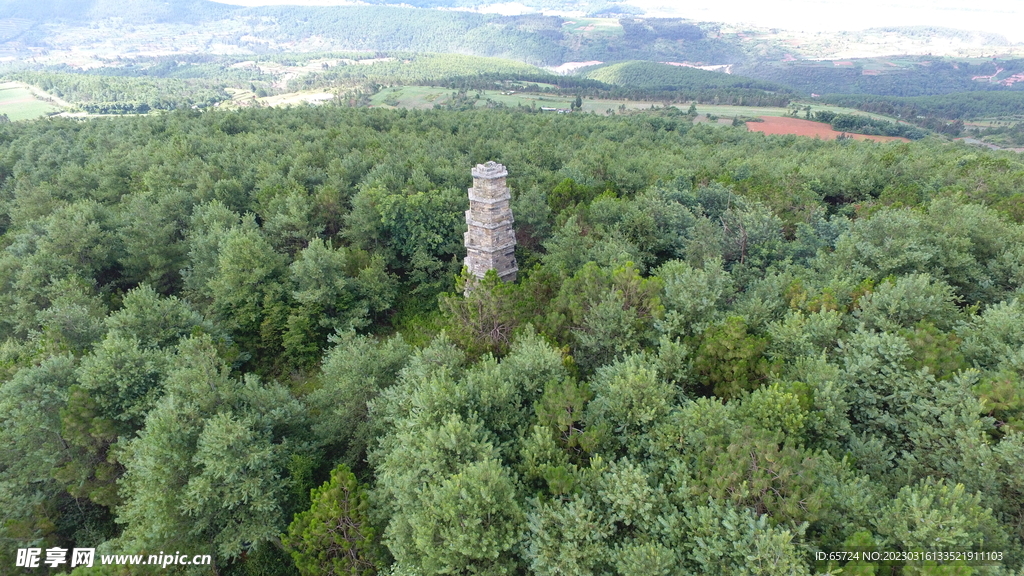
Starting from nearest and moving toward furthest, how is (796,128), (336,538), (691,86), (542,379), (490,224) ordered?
(336,538) → (542,379) → (490,224) → (796,128) → (691,86)

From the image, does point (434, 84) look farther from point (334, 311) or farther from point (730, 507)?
point (730, 507)

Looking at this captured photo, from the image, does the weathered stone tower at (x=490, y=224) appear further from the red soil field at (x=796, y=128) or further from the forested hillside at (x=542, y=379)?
the red soil field at (x=796, y=128)

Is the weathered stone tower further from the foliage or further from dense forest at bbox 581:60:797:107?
dense forest at bbox 581:60:797:107

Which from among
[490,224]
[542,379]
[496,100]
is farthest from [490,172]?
[496,100]

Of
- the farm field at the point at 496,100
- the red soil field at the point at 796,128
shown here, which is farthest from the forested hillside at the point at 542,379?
the farm field at the point at 496,100

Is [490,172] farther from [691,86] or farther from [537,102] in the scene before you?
[691,86]

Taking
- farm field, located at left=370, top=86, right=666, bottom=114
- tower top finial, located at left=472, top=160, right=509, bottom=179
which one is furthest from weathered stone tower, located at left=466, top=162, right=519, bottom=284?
farm field, located at left=370, top=86, right=666, bottom=114
